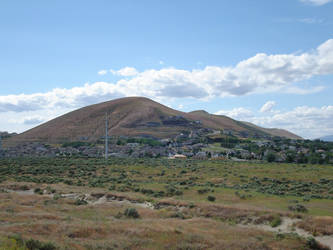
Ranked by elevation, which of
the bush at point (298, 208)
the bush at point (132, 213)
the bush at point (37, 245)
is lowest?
the bush at point (132, 213)

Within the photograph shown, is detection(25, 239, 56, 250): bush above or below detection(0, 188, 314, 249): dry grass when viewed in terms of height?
above

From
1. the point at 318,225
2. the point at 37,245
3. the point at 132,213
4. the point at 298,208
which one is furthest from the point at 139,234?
the point at 298,208

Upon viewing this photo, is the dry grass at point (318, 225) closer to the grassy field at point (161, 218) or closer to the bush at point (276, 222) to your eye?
the grassy field at point (161, 218)

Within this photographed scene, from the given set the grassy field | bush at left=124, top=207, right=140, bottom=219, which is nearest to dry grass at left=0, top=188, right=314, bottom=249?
the grassy field

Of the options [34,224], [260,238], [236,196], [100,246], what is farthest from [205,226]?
[236,196]

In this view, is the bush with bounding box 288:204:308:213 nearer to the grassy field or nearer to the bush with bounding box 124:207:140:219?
the grassy field

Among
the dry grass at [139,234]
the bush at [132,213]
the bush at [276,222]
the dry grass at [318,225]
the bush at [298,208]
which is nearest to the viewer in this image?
the dry grass at [139,234]

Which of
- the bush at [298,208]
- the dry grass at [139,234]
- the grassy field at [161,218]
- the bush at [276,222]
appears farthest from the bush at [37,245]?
the bush at [298,208]

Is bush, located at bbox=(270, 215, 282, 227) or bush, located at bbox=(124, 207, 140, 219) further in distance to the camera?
bush, located at bbox=(124, 207, 140, 219)

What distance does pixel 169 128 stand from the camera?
7082 inches

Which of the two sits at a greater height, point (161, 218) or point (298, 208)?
point (298, 208)

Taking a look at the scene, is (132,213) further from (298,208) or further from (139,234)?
(298,208)

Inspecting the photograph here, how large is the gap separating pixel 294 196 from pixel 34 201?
2196 centimetres

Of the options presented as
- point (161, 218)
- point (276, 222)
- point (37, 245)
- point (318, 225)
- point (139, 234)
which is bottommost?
point (161, 218)
